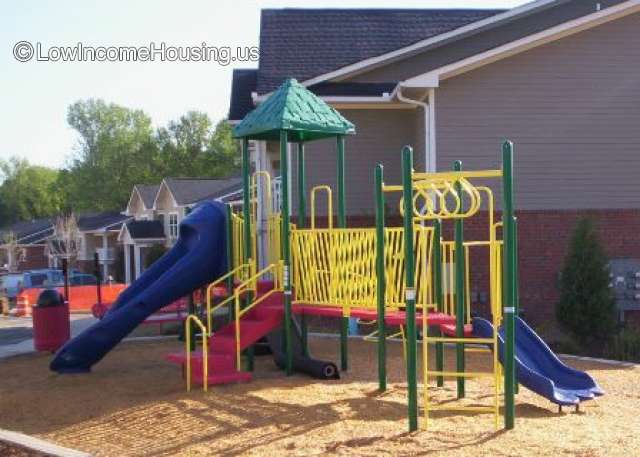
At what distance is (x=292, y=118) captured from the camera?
1088 cm

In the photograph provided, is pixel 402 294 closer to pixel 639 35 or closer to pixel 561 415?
pixel 561 415

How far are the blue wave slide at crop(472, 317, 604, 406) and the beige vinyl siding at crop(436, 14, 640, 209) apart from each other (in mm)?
7849

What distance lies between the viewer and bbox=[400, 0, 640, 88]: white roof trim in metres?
16.3

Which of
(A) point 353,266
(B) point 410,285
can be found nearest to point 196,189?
(A) point 353,266

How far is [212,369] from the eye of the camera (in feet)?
33.5

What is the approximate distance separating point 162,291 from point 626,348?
25.5 ft

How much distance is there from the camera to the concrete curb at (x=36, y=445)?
7.35 meters

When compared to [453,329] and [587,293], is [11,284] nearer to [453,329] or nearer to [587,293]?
[587,293]

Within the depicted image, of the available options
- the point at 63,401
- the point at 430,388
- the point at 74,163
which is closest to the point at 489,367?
the point at 430,388

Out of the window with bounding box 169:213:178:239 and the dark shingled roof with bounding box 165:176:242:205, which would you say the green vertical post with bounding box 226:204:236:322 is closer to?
the dark shingled roof with bounding box 165:176:242:205

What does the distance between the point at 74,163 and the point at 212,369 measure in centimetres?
6745

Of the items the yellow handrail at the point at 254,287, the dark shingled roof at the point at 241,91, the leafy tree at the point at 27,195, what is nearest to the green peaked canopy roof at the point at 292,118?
the yellow handrail at the point at 254,287

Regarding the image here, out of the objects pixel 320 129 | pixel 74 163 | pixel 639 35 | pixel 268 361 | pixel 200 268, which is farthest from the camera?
pixel 74 163

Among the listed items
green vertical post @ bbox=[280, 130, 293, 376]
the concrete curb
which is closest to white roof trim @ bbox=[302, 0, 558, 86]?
green vertical post @ bbox=[280, 130, 293, 376]
